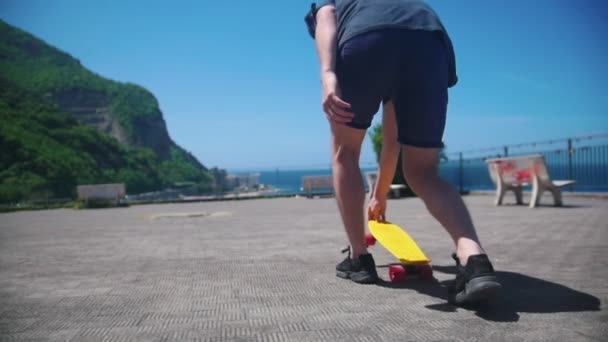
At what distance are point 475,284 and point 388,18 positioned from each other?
45.3 inches

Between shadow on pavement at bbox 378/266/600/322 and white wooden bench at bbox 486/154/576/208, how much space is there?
574cm

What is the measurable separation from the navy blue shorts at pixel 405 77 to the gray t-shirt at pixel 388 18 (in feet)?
0.11

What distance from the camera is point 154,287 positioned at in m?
2.15

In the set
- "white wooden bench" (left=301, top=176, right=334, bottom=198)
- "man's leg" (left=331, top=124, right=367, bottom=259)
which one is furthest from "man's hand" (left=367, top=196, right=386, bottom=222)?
"white wooden bench" (left=301, top=176, right=334, bottom=198)

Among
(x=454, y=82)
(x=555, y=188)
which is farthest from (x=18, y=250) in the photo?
(x=555, y=188)

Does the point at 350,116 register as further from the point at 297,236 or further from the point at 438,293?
the point at 297,236

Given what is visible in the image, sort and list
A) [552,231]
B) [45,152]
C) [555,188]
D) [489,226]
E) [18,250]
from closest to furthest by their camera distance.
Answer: [18,250] → [552,231] → [489,226] → [555,188] → [45,152]

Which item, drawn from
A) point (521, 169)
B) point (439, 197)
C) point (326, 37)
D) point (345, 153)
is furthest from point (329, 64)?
point (521, 169)

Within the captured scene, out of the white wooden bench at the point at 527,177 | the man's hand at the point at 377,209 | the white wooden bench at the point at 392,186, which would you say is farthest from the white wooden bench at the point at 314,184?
the man's hand at the point at 377,209

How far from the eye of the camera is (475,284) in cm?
160

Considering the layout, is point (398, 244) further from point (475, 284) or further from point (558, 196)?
point (558, 196)

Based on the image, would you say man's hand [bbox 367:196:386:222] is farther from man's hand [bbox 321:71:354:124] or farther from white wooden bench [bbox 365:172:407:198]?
white wooden bench [bbox 365:172:407:198]

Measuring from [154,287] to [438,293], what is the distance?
51.3 inches

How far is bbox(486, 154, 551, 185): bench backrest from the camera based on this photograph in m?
7.25
